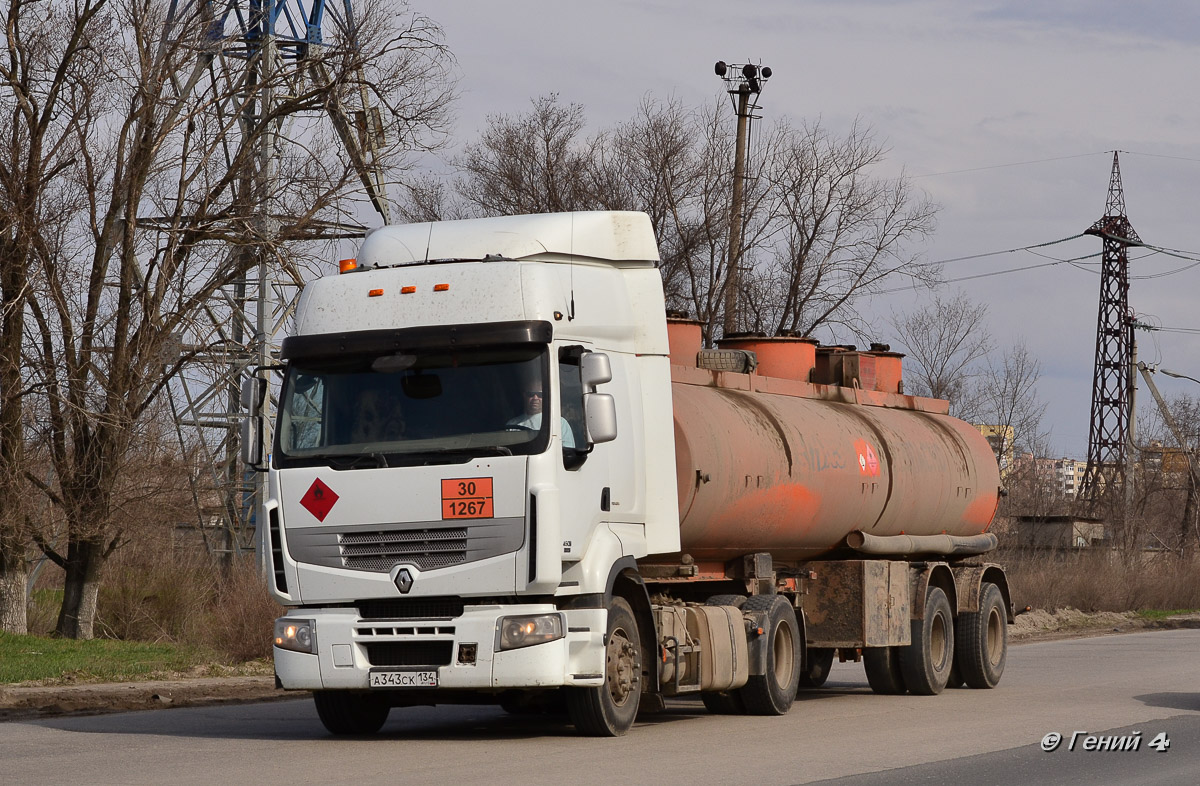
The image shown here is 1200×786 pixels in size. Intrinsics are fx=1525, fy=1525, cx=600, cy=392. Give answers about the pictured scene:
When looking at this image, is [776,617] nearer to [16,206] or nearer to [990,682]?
[990,682]

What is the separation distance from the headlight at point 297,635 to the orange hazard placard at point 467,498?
56.8 inches

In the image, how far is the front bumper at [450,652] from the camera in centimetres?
1099

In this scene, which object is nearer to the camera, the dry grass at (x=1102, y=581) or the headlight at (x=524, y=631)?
the headlight at (x=524, y=631)

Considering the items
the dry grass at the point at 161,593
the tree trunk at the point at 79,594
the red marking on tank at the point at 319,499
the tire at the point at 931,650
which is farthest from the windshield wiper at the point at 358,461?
the tree trunk at the point at 79,594

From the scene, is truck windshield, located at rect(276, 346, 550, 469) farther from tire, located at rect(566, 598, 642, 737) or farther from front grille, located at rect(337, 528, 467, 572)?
tire, located at rect(566, 598, 642, 737)

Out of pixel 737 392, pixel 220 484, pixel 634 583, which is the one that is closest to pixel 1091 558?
pixel 220 484

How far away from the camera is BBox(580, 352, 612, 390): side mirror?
11.1 m

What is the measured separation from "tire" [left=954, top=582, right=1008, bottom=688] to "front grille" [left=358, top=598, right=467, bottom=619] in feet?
29.7

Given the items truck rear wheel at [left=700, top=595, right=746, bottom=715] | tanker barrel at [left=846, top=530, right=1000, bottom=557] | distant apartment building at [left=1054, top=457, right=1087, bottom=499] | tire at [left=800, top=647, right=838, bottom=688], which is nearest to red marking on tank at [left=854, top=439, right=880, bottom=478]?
tanker barrel at [left=846, top=530, right=1000, bottom=557]

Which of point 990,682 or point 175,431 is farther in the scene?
point 175,431

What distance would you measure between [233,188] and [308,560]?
48.4 feet

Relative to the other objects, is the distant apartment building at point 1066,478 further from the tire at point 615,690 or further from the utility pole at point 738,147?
the tire at point 615,690

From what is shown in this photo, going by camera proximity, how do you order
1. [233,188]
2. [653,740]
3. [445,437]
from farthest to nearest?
1. [233,188]
2. [653,740]
3. [445,437]

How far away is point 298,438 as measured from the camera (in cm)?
1154
